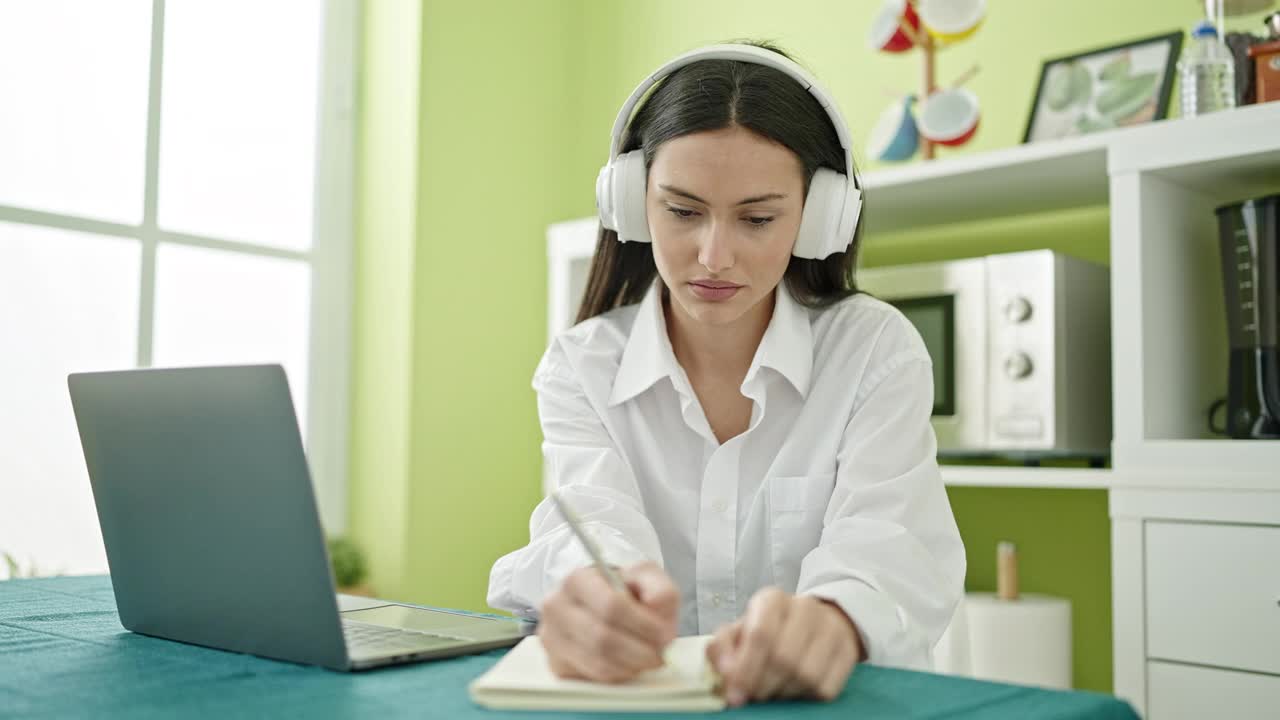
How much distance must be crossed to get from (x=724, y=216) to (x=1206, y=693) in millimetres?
1009

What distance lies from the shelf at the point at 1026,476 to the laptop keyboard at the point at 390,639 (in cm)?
110

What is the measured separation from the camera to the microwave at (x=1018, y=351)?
1883 millimetres

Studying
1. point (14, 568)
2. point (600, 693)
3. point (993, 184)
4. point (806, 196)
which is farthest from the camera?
point (14, 568)

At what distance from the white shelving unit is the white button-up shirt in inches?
23.3

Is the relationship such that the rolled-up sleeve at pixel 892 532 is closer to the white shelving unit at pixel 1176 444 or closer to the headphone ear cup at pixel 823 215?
the headphone ear cup at pixel 823 215

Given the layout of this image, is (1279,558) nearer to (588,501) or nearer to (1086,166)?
(1086,166)

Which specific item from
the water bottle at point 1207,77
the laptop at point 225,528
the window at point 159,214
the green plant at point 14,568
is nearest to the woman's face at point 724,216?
the laptop at point 225,528

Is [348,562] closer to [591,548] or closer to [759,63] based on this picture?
[759,63]

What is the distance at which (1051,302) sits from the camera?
1.88 m

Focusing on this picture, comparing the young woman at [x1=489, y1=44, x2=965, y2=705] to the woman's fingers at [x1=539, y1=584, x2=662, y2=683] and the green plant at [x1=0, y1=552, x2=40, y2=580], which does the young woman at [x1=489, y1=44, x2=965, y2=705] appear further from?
the green plant at [x1=0, y1=552, x2=40, y2=580]

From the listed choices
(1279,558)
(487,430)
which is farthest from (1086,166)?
(487,430)

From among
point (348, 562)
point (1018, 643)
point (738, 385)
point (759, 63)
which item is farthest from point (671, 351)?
→ point (348, 562)

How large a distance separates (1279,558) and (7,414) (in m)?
2.35

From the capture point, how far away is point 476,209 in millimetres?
3016
